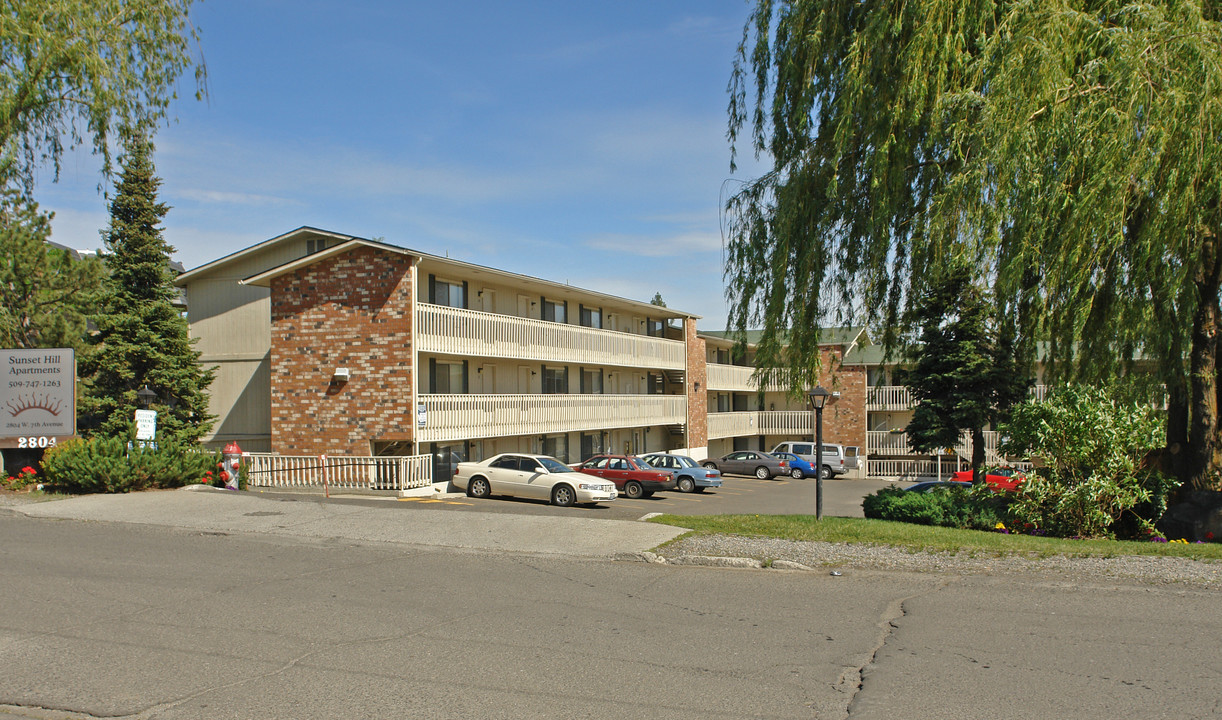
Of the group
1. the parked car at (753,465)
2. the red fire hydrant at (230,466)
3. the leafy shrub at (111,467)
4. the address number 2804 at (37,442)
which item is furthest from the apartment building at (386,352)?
the parked car at (753,465)

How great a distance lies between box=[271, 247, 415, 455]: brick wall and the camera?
23656 mm

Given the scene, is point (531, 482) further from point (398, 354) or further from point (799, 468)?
point (799, 468)

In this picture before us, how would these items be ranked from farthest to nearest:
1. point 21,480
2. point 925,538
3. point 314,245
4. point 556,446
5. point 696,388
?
1. point 696,388
2. point 556,446
3. point 314,245
4. point 21,480
5. point 925,538

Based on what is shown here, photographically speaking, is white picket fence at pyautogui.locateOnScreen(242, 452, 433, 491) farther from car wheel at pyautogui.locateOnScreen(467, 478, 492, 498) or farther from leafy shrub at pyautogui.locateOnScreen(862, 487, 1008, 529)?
leafy shrub at pyautogui.locateOnScreen(862, 487, 1008, 529)

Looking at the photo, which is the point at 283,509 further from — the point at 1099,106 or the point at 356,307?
the point at 1099,106

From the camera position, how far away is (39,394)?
20.5m

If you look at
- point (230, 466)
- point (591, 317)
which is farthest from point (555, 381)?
point (230, 466)

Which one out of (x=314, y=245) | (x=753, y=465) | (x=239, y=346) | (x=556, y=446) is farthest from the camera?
(x=753, y=465)

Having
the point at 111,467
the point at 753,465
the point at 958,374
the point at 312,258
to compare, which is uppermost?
the point at 312,258

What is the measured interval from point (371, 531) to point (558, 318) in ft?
69.4

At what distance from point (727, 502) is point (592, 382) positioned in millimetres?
11603

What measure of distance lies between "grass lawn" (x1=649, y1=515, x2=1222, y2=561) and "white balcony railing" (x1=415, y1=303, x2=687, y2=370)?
12.1m

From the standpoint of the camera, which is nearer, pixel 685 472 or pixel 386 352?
pixel 386 352

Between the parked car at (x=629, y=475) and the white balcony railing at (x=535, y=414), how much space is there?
9.42 feet
